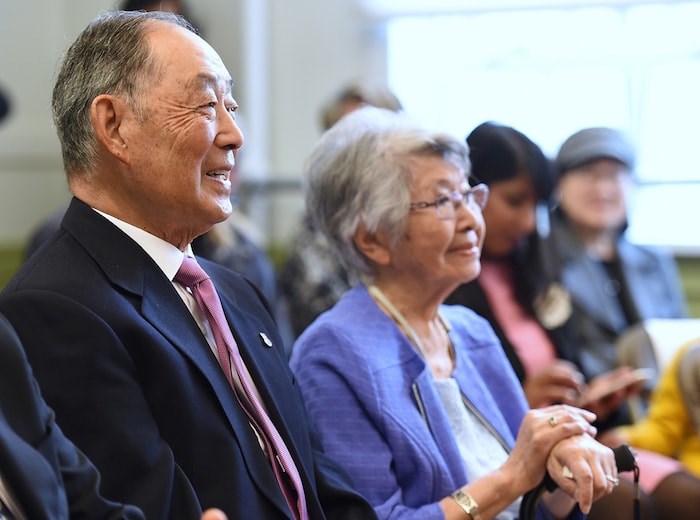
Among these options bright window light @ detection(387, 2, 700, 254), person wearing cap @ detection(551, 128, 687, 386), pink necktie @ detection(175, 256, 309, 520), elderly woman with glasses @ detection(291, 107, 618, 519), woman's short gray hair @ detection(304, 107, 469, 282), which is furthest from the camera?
bright window light @ detection(387, 2, 700, 254)

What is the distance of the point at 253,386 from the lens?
6.15 ft

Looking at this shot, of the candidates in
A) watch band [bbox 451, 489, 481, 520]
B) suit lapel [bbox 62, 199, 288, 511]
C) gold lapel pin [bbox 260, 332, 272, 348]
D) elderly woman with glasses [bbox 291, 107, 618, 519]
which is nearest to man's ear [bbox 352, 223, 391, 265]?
elderly woman with glasses [bbox 291, 107, 618, 519]

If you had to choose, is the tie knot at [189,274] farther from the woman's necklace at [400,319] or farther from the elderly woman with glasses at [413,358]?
the woman's necklace at [400,319]

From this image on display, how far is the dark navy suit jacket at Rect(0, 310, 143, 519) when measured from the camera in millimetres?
1351

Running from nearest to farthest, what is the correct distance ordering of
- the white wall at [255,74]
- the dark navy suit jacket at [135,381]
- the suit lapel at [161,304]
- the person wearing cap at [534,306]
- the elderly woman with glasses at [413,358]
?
the dark navy suit jacket at [135,381] → the suit lapel at [161,304] → the elderly woman with glasses at [413,358] → the person wearing cap at [534,306] → the white wall at [255,74]

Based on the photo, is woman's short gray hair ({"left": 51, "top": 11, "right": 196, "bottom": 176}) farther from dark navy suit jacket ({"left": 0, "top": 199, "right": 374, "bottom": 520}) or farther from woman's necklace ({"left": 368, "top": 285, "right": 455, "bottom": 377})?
woman's necklace ({"left": 368, "top": 285, "right": 455, "bottom": 377})

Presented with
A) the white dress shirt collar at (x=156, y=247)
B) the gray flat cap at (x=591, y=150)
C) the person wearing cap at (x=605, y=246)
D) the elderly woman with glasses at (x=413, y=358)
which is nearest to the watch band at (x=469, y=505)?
the elderly woman with glasses at (x=413, y=358)

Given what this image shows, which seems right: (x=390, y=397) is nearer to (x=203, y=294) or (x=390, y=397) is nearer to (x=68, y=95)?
(x=203, y=294)

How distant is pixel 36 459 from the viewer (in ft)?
4.50

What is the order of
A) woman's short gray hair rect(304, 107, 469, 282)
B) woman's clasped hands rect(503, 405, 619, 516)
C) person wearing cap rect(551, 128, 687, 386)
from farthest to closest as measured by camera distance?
1. person wearing cap rect(551, 128, 687, 386)
2. woman's short gray hair rect(304, 107, 469, 282)
3. woman's clasped hands rect(503, 405, 619, 516)

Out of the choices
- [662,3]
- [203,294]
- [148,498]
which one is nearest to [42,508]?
[148,498]

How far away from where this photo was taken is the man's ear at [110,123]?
1751mm

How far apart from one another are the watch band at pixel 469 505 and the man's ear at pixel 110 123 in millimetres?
866

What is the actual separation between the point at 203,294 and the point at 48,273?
272mm
